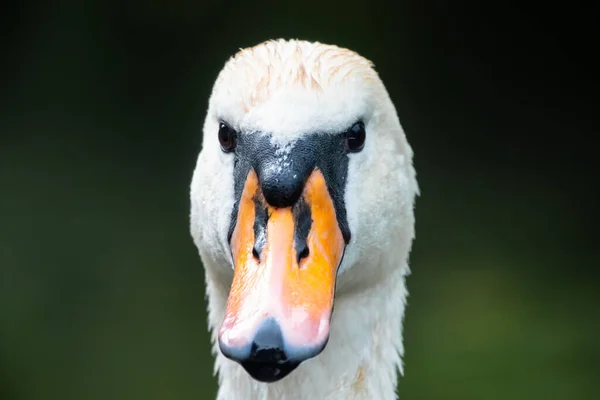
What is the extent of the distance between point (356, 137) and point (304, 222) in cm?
32

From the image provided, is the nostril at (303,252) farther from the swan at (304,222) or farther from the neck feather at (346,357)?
the neck feather at (346,357)

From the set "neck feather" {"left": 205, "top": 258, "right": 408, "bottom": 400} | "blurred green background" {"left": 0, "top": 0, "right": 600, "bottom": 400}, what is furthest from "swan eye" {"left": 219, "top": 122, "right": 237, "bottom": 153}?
"blurred green background" {"left": 0, "top": 0, "right": 600, "bottom": 400}

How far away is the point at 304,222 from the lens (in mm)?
2025

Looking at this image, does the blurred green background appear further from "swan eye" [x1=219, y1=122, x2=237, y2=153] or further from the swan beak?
the swan beak

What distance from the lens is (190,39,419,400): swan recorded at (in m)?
1.88

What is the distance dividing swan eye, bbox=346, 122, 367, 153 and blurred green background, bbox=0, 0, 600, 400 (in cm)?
320

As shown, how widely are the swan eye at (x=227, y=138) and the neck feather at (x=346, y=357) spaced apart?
33cm

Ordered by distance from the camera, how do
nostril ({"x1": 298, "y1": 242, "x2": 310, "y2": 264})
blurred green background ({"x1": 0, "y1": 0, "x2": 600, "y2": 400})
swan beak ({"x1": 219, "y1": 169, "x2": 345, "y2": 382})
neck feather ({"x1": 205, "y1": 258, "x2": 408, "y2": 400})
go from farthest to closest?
blurred green background ({"x1": 0, "y1": 0, "x2": 600, "y2": 400}) → neck feather ({"x1": 205, "y1": 258, "x2": 408, "y2": 400}) → nostril ({"x1": 298, "y1": 242, "x2": 310, "y2": 264}) → swan beak ({"x1": 219, "y1": 169, "x2": 345, "y2": 382})

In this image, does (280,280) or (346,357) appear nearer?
(280,280)
